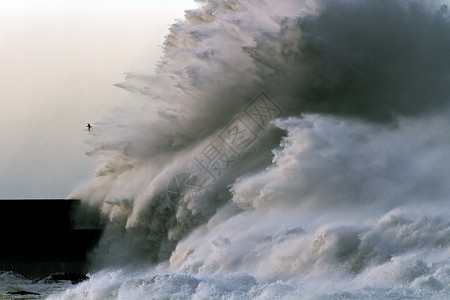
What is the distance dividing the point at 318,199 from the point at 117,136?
251 inches

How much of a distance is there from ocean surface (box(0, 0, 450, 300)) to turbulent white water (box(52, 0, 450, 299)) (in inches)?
1.1

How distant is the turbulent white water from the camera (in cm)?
1636

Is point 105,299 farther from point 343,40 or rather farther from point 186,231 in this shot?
point 343,40

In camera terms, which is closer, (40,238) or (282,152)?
(282,152)

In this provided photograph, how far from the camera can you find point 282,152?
19.0 metres

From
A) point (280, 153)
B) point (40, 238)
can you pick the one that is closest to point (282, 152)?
point (280, 153)

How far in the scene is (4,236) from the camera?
24594mm

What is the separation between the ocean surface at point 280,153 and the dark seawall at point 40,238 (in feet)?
1.77

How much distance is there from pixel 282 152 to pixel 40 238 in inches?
303

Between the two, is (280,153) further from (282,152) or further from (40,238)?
(40,238)

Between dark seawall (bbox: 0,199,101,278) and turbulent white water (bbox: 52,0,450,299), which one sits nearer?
turbulent white water (bbox: 52,0,450,299)

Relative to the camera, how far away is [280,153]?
19.0 m

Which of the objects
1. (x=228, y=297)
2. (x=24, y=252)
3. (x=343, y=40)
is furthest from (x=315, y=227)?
(x=24, y=252)

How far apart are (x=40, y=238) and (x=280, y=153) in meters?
7.65
